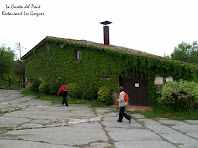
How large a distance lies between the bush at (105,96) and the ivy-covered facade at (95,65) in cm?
54

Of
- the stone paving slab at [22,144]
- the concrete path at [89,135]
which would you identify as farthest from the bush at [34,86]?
the stone paving slab at [22,144]

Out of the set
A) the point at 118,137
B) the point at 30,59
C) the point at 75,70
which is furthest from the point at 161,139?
the point at 30,59

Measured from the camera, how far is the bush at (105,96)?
11.3 meters

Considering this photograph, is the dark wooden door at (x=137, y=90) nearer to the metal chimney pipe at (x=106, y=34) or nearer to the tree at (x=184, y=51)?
the metal chimney pipe at (x=106, y=34)

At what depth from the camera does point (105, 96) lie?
11.3 metres

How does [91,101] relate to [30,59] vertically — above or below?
below

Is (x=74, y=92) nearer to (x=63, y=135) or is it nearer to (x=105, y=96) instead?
(x=105, y=96)

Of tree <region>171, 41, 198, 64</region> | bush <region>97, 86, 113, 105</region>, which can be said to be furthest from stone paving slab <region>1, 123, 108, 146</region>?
Result: tree <region>171, 41, 198, 64</region>

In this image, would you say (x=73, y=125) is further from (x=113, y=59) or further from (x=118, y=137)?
(x=113, y=59)

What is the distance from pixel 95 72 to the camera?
12.9 meters

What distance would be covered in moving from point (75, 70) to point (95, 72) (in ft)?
7.10

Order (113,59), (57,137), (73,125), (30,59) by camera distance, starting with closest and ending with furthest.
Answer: (57,137), (73,125), (113,59), (30,59)

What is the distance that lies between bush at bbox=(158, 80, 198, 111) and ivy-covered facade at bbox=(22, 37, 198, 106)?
1170 millimetres

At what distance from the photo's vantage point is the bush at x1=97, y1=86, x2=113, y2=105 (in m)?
11.3
